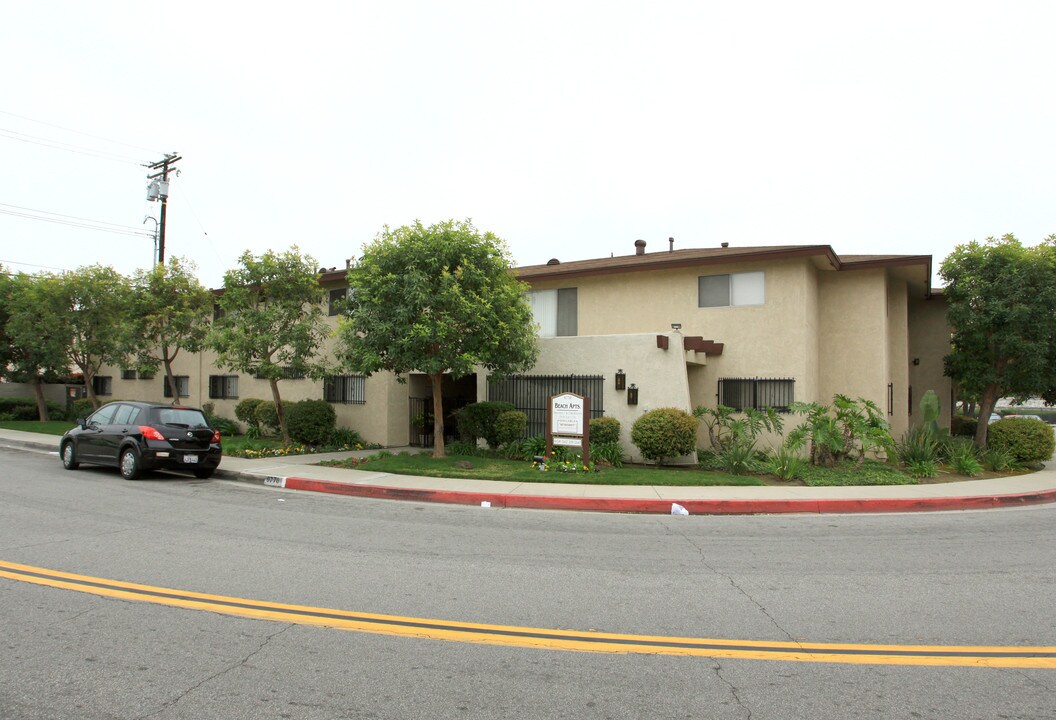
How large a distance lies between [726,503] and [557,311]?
10.6 metres

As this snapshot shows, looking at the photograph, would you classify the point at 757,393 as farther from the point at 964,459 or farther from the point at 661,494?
the point at 661,494

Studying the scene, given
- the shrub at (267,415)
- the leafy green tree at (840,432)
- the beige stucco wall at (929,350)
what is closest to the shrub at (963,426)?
the beige stucco wall at (929,350)

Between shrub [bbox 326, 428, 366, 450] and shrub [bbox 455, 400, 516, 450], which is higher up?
shrub [bbox 455, 400, 516, 450]

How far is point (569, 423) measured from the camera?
46.5 feet

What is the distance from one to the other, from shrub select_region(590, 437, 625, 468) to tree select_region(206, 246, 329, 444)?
24.9ft

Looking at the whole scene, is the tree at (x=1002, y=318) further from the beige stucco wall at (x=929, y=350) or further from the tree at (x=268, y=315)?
the tree at (x=268, y=315)

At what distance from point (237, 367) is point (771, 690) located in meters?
16.2

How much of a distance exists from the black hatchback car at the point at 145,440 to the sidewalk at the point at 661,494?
3.02 feet

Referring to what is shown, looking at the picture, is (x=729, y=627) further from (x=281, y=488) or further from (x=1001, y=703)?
(x=281, y=488)

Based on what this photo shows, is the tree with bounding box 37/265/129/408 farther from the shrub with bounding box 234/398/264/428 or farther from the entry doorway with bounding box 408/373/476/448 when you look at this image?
the entry doorway with bounding box 408/373/476/448

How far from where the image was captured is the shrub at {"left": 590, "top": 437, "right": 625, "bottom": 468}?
1523cm

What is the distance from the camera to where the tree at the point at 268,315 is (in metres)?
16.7

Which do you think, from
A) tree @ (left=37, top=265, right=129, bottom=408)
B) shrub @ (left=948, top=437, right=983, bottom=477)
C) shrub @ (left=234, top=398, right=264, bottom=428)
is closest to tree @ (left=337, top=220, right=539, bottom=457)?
shrub @ (left=234, top=398, right=264, bottom=428)

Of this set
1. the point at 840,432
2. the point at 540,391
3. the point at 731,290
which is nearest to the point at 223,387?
the point at 540,391
